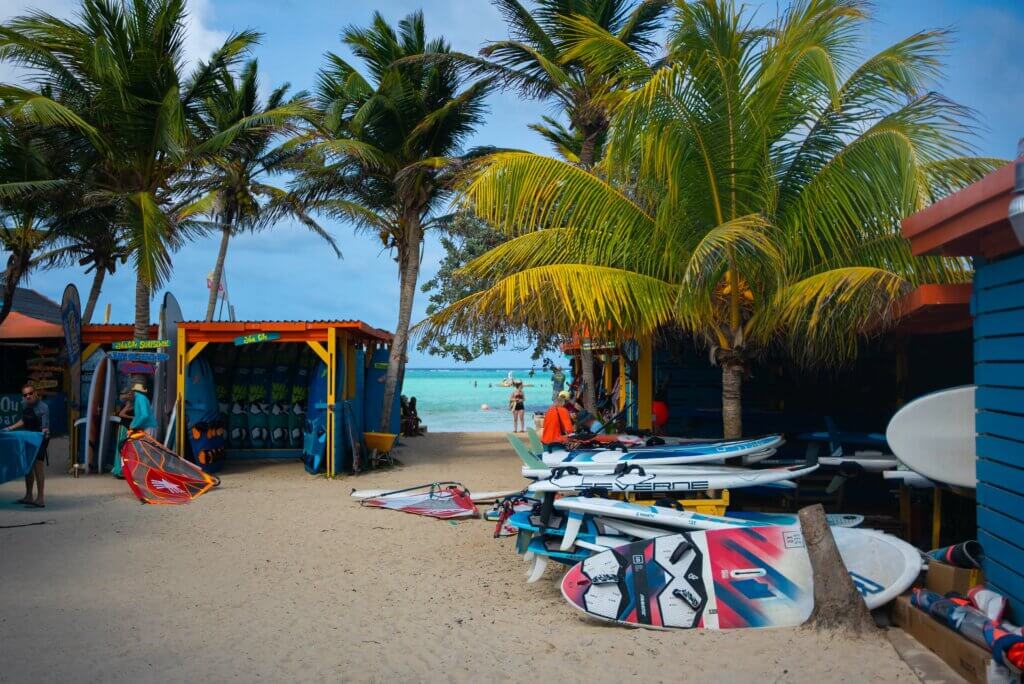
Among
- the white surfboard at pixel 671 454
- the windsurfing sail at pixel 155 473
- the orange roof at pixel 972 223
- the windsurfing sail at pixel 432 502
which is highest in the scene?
the orange roof at pixel 972 223

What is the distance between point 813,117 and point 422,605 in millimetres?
5968

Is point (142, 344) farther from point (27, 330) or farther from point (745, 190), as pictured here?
point (745, 190)

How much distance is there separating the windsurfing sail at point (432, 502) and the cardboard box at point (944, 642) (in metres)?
5.72

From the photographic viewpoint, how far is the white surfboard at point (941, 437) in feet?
17.9

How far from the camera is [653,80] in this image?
6.93 m

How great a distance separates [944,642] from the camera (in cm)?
448

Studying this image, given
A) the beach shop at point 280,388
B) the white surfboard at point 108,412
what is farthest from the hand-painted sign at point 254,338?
the white surfboard at point 108,412

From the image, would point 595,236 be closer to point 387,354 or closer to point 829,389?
point 829,389

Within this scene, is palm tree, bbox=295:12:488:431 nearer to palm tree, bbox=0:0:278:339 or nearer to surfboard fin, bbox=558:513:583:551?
palm tree, bbox=0:0:278:339

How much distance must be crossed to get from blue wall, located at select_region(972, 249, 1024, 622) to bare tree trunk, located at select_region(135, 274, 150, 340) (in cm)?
1298

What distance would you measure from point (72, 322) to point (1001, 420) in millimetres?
13227

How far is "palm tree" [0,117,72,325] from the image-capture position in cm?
1385

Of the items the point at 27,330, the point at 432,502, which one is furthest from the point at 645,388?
the point at 27,330

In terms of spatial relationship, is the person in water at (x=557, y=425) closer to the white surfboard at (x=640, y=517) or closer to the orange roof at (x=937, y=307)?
the white surfboard at (x=640, y=517)
